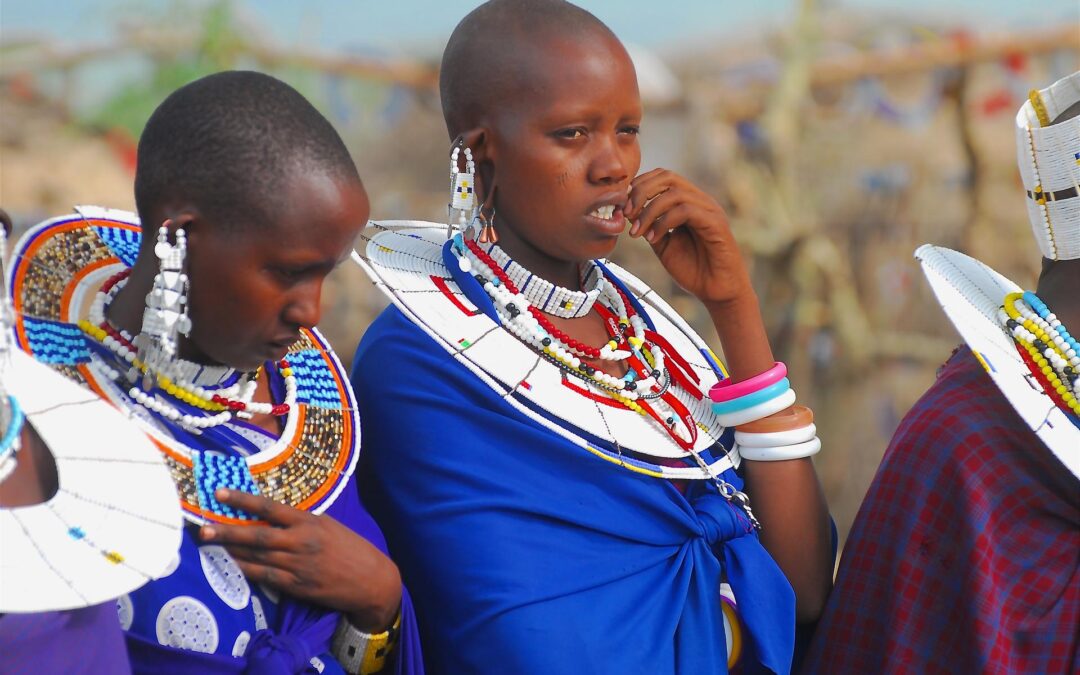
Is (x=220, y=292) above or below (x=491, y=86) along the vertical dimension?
below

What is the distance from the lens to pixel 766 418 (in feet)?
8.99

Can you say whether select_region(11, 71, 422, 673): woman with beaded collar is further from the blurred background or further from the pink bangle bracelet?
the blurred background

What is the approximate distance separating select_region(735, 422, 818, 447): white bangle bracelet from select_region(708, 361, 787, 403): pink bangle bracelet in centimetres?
9

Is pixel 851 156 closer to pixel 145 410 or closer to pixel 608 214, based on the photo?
pixel 608 214

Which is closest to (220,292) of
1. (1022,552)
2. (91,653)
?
(91,653)

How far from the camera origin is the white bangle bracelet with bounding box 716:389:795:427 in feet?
8.88

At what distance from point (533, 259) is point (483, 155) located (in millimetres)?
248

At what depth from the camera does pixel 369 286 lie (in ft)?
18.9

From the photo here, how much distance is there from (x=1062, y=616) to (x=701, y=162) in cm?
429

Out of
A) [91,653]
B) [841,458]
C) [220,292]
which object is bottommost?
[841,458]

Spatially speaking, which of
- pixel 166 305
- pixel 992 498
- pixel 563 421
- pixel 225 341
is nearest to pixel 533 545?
pixel 563 421

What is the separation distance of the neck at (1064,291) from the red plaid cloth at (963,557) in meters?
0.22

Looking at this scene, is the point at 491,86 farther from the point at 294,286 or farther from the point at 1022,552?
the point at 1022,552

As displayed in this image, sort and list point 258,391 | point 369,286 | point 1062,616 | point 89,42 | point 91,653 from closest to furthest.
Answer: point 91,653 < point 258,391 < point 1062,616 < point 89,42 < point 369,286
